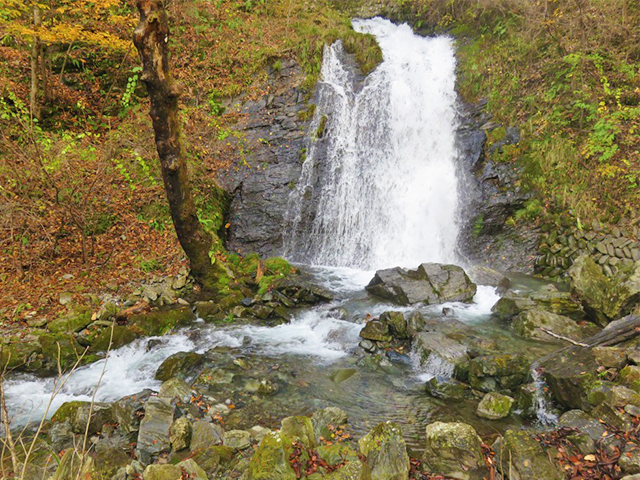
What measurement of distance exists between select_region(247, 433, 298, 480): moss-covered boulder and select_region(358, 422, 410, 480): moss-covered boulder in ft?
1.96

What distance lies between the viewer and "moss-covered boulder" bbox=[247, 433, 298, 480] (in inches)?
105

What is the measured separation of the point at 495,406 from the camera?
416 centimetres

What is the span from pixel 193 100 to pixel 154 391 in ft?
34.8

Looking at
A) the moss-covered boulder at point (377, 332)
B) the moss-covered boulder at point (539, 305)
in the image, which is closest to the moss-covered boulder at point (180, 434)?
the moss-covered boulder at point (377, 332)

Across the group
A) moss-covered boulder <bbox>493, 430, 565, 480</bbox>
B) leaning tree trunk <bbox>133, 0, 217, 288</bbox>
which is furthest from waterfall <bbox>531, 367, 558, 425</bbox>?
leaning tree trunk <bbox>133, 0, 217, 288</bbox>

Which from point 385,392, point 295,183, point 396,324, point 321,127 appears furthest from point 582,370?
point 321,127

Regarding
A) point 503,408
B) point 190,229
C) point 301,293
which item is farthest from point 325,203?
point 503,408

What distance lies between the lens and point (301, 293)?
7.80 metres

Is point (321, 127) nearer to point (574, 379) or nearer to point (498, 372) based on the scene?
point (498, 372)

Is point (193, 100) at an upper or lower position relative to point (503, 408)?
upper

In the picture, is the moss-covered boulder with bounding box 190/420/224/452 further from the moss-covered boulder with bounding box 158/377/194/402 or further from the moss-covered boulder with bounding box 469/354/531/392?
the moss-covered boulder with bounding box 469/354/531/392

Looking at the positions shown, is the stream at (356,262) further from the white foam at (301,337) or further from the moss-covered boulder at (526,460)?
the moss-covered boulder at (526,460)

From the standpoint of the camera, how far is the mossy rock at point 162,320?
6133 millimetres

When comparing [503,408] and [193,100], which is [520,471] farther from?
[193,100]
